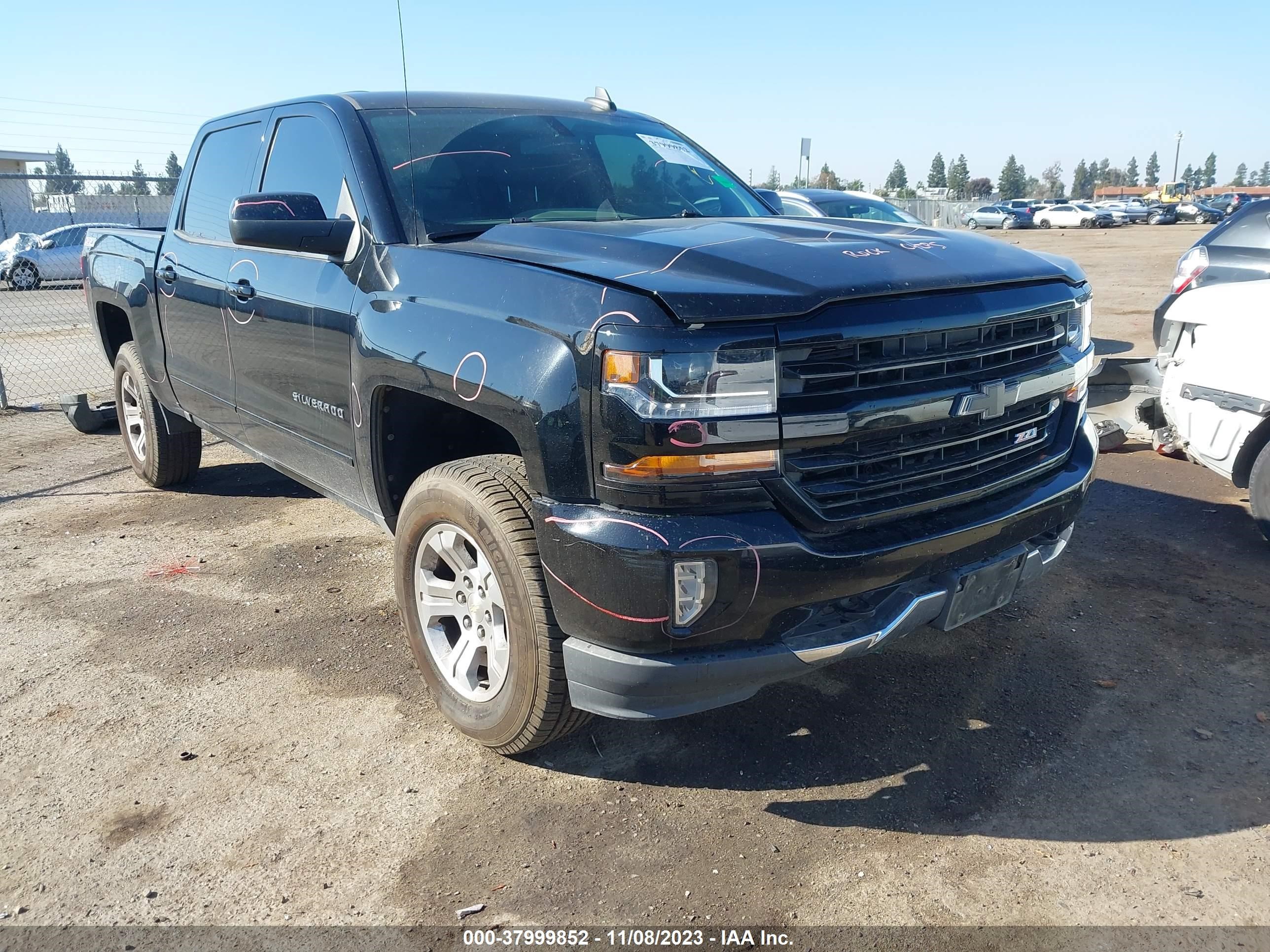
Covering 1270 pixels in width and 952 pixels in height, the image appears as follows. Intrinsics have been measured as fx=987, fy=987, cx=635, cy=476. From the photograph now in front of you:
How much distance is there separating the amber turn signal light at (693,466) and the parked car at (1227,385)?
3347mm

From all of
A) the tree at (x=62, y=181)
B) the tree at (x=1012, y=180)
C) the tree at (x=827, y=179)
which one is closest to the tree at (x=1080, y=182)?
the tree at (x=1012, y=180)

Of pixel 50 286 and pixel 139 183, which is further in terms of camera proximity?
pixel 50 286

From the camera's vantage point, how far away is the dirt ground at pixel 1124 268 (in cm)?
1132

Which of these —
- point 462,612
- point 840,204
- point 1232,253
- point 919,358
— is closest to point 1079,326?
point 919,358

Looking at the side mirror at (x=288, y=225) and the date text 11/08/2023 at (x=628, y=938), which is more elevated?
the side mirror at (x=288, y=225)

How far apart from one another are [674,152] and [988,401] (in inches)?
84.3

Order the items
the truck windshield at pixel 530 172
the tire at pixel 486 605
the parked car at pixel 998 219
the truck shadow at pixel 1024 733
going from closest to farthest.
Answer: the tire at pixel 486 605, the truck shadow at pixel 1024 733, the truck windshield at pixel 530 172, the parked car at pixel 998 219

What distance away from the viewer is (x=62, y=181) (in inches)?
464

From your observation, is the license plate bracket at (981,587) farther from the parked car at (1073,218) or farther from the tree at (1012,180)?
the tree at (1012,180)

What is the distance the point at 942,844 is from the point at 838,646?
643mm

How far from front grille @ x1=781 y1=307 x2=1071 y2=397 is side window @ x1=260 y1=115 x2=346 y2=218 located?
2017 mm

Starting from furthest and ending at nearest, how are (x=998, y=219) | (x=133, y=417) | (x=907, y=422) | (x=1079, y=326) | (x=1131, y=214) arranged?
(x=1131, y=214), (x=998, y=219), (x=133, y=417), (x=1079, y=326), (x=907, y=422)

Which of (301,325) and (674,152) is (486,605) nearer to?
(301,325)

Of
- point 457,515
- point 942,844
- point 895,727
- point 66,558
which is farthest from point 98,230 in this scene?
point 942,844
